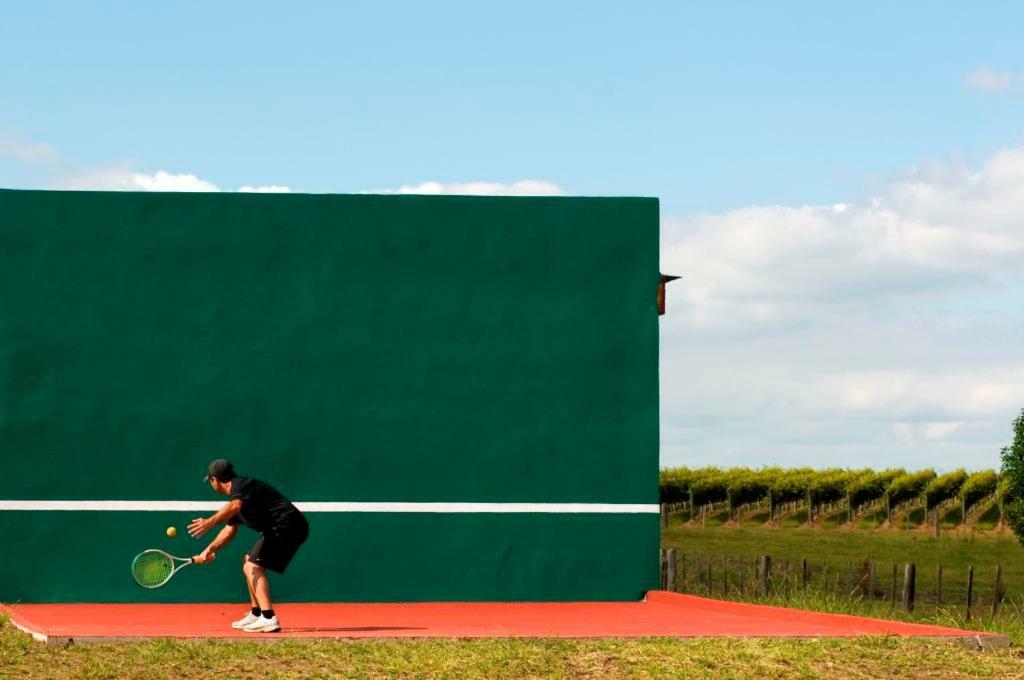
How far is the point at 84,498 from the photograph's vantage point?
16.5m

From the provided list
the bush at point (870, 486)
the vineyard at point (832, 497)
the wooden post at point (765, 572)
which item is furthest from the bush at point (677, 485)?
the wooden post at point (765, 572)

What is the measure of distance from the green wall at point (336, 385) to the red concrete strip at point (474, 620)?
1.61 ft

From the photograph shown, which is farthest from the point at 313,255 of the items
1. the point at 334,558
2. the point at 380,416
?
the point at 334,558

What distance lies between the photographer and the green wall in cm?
1659

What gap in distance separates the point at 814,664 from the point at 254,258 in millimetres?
8605

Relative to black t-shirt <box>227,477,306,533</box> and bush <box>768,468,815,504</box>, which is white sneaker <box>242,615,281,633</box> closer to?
black t-shirt <box>227,477,306,533</box>

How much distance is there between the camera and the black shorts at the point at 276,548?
507 inches

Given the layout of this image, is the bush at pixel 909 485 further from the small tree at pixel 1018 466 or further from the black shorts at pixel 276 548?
the black shorts at pixel 276 548

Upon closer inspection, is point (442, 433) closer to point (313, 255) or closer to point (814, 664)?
point (313, 255)

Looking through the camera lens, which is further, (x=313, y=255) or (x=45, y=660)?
(x=313, y=255)

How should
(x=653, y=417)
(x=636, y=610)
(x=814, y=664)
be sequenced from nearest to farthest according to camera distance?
(x=814, y=664)
(x=636, y=610)
(x=653, y=417)

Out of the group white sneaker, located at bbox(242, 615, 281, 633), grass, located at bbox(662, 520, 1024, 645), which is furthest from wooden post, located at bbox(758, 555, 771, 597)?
white sneaker, located at bbox(242, 615, 281, 633)

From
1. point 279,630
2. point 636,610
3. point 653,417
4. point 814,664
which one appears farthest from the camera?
point 653,417

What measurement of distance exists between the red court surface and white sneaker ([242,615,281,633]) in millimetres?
112
